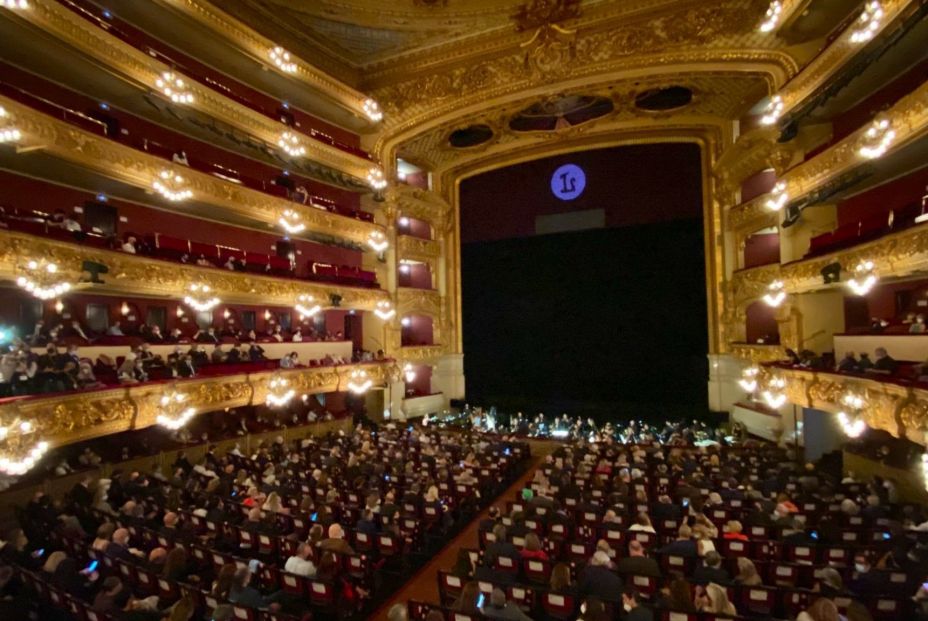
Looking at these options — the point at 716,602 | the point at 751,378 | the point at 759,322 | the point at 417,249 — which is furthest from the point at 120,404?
the point at 759,322

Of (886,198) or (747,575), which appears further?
(886,198)

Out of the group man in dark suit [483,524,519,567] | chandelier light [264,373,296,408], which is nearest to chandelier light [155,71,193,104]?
chandelier light [264,373,296,408]

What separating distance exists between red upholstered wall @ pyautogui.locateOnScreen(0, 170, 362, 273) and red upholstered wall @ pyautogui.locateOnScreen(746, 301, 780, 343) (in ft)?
60.1

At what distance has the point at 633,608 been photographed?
591 cm

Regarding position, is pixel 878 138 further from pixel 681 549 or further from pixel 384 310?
pixel 384 310

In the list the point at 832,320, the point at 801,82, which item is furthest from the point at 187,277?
the point at 832,320

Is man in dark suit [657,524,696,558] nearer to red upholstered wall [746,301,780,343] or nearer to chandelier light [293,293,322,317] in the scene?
chandelier light [293,293,322,317]

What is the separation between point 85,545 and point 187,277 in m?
10.0

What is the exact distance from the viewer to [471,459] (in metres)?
15.1

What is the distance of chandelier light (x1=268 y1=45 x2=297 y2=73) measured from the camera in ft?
66.3

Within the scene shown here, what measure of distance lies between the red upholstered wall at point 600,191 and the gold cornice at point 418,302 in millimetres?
4356

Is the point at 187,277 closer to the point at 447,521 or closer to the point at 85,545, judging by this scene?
the point at 85,545

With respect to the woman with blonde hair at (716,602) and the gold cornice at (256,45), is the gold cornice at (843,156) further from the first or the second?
the gold cornice at (256,45)

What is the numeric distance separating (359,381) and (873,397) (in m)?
17.3
